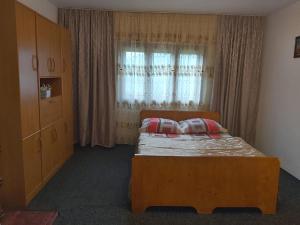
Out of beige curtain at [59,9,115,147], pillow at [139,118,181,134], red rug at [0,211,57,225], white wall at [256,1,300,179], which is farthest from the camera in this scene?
beige curtain at [59,9,115,147]

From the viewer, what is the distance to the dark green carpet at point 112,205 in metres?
2.41

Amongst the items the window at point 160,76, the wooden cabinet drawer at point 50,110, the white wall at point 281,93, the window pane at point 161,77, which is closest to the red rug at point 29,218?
the wooden cabinet drawer at point 50,110

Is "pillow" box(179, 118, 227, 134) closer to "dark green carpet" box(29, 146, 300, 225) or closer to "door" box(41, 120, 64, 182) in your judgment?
"dark green carpet" box(29, 146, 300, 225)

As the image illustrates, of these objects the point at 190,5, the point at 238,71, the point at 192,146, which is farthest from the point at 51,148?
the point at 238,71

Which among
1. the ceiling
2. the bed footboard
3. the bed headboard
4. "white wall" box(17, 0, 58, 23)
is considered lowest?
the bed footboard

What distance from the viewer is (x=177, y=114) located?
4379 millimetres

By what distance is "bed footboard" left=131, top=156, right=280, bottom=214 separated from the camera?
248 centimetres

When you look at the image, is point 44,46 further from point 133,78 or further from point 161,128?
point 161,128

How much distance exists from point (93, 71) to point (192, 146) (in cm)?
220

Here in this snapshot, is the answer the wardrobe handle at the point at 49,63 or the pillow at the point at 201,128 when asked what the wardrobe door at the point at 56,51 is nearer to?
the wardrobe handle at the point at 49,63

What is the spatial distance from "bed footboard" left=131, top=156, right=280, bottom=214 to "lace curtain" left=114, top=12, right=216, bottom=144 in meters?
2.19

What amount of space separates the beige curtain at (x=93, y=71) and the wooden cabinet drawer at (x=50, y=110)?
0.90 m

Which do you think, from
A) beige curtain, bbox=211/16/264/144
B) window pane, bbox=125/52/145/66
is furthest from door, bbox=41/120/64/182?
beige curtain, bbox=211/16/264/144

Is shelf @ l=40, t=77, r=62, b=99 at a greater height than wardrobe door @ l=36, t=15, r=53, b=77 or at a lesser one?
lesser
